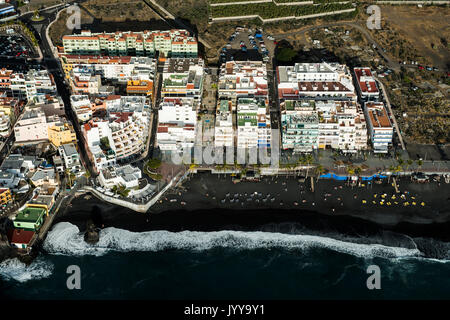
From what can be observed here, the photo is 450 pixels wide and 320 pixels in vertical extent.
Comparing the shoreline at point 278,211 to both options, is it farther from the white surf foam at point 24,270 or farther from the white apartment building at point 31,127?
the white apartment building at point 31,127

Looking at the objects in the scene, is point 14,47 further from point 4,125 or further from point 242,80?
point 242,80

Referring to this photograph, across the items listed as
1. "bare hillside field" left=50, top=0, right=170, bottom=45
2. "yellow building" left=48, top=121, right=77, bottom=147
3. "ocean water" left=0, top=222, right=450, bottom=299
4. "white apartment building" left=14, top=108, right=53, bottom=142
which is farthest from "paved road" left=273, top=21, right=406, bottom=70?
"white apartment building" left=14, top=108, right=53, bottom=142

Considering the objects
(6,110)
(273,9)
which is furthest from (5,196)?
(273,9)

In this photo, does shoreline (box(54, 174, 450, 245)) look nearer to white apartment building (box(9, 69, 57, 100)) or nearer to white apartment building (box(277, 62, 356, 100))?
white apartment building (box(277, 62, 356, 100))

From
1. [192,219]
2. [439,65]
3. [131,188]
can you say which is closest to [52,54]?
[131,188]

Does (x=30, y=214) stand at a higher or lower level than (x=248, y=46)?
lower

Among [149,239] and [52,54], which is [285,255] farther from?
[52,54]
